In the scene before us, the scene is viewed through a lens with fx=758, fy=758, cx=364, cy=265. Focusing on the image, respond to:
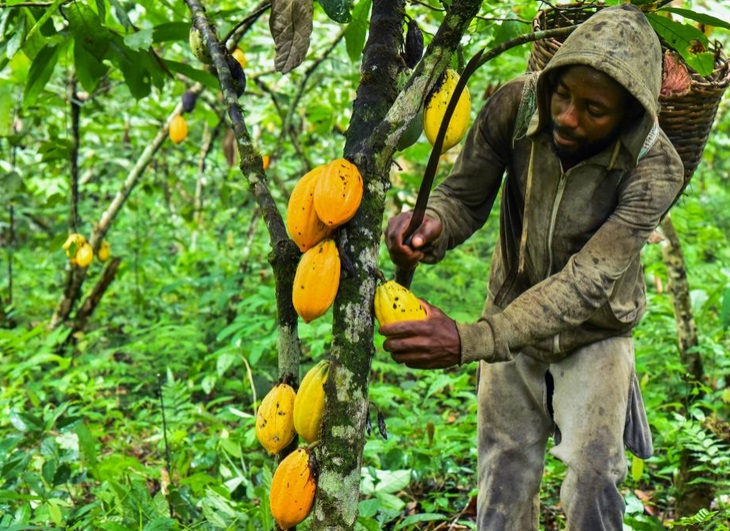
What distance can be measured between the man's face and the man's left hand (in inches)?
23.6

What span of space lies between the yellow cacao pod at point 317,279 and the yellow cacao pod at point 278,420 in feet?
0.84

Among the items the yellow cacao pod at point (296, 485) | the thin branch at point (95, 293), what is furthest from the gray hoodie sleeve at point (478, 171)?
the thin branch at point (95, 293)

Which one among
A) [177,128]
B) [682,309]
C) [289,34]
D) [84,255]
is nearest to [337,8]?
[289,34]

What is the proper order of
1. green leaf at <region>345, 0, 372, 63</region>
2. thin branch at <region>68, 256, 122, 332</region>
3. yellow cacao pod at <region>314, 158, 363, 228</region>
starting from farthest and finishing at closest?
thin branch at <region>68, 256, 122, 332</region>, green leaf at <region>345, 0, 372, 63</region>, yellow cacao pod at <region>314, 158, 363, 228</region>

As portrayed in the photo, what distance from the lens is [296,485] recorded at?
163cm

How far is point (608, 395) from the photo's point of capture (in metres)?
2.15

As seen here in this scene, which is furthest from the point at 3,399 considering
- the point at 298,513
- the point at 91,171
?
the point at 91,171

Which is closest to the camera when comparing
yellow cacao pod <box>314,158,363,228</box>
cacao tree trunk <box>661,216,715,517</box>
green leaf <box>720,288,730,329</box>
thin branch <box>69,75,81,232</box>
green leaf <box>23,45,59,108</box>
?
yellow cacao pod <box>314,158,363,228</box>

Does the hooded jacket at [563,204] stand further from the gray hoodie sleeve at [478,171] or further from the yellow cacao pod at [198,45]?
the yellow cacao pod at [198,45]

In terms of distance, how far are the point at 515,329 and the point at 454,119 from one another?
530mm

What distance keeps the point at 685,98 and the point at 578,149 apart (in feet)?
1.65

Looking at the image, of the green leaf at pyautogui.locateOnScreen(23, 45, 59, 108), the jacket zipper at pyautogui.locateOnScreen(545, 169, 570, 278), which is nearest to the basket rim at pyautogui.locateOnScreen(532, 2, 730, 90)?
the jacket zipper at pyautogui.locateOnScreen(545, 169, 570, 278)

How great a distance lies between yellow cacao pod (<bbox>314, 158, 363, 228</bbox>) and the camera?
154 cm

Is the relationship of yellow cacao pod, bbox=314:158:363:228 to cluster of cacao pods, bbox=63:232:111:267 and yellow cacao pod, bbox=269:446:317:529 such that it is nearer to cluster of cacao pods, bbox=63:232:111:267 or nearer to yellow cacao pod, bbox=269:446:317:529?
yellow cacao pod, bbox=269:446:317:529
